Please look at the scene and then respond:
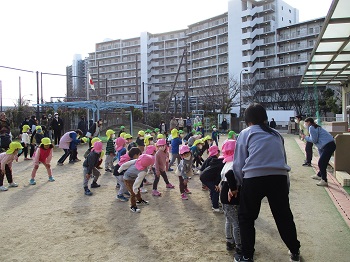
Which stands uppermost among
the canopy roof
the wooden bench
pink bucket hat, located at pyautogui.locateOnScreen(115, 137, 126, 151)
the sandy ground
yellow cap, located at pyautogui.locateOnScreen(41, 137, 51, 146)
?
the canopy roof

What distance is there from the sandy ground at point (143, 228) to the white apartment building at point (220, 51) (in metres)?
37.3

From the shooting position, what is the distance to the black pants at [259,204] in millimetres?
3201

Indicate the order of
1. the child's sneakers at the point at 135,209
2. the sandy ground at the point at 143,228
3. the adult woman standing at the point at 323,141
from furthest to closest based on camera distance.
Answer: the adult woman standing at the point at 323,141
the child's sneakers at the point at 135,209
the sandy ground at the point at 143,228

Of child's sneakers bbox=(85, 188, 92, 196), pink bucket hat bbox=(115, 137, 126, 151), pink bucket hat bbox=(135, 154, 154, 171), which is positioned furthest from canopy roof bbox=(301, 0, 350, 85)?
child's sneakers bbox=(85, 188, 92, 196)

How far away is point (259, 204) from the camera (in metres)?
3.25

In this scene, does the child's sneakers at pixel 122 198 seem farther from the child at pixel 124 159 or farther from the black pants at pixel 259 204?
the black pants at pixel 259 204

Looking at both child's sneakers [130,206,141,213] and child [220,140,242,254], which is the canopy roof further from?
child's sneakers [130,206,141,213]

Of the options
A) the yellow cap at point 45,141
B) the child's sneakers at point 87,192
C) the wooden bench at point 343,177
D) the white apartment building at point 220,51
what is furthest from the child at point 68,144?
the white apartment building at point 220,51

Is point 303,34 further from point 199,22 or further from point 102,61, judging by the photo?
point 102,61

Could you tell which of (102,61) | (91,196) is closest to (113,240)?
(91,196)

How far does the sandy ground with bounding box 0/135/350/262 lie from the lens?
151 inches

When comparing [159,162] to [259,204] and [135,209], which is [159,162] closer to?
[135,209]

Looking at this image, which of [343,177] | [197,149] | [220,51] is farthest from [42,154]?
[220,51]

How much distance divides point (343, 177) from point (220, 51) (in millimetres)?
62997
